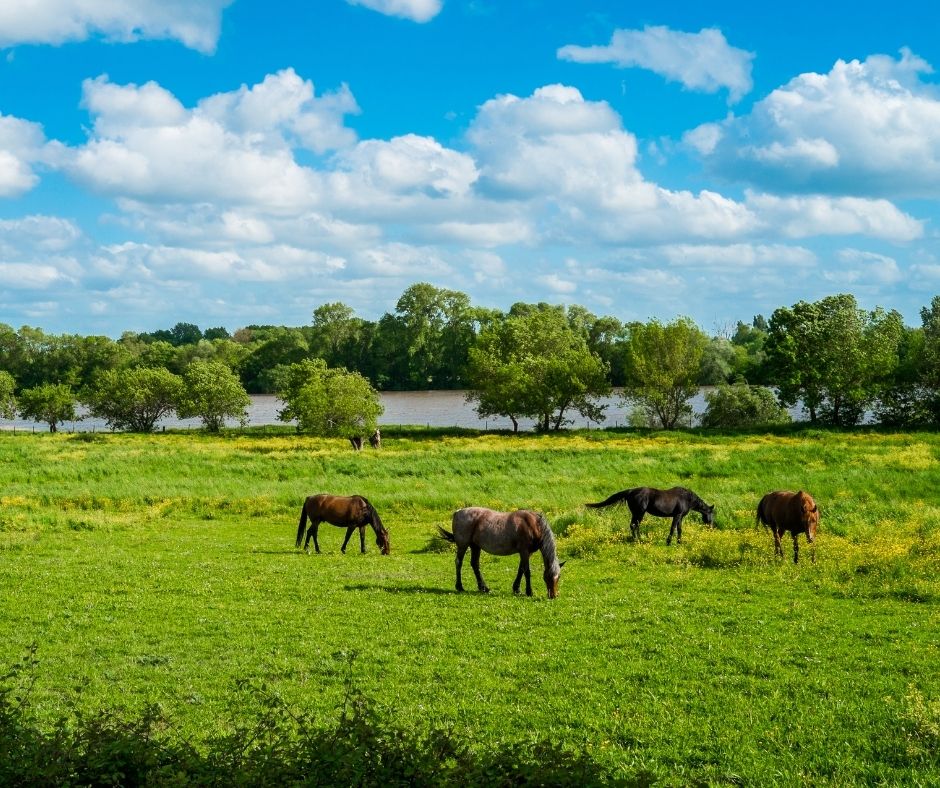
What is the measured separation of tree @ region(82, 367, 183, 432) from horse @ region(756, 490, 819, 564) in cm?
8375

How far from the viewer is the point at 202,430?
298 ft

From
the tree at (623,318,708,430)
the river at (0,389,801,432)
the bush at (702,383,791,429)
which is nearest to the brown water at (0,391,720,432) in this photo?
the river at (0,389,801,432)

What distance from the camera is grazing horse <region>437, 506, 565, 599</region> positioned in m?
16.2

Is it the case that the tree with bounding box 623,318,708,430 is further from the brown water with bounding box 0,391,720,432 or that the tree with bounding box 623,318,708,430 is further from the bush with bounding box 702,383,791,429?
the brown water with bounding box 0,391,720,432

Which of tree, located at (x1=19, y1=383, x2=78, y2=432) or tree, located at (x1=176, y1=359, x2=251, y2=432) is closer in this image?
tree, located at (x1=176, y1=359, x2=251, y2=432)

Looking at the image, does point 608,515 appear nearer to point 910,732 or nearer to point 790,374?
point 910,732

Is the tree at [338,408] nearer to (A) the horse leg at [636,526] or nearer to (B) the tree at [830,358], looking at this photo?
(B) the tree at [830,358]

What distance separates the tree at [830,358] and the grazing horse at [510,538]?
65.6m

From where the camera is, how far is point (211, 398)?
3642 inches

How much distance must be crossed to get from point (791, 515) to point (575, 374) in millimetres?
63739

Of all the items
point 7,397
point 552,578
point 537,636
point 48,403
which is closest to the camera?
point 537,636

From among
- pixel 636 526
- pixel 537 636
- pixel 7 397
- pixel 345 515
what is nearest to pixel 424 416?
pixel 7 397

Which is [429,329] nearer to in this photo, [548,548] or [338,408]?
[338,408]

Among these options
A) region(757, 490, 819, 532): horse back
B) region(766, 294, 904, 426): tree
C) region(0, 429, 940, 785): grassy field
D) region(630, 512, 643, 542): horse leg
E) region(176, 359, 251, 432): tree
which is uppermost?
region(766, 294, 904, 426): tree
